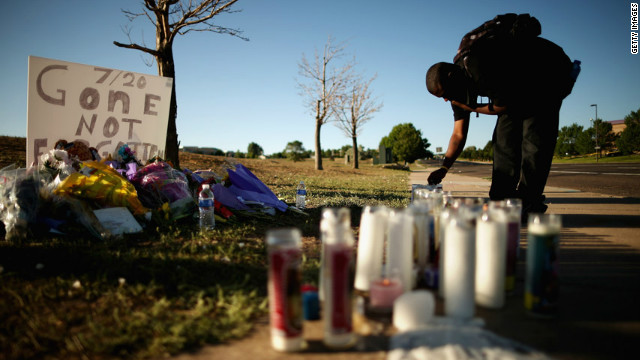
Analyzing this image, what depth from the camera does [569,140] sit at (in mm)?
67375

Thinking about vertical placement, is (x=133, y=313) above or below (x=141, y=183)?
below

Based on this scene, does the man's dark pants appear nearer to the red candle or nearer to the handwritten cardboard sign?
the red candle

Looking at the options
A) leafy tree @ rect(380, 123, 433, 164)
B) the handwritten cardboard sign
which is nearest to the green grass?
the handwritten cardboard sign

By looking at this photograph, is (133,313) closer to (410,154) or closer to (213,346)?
(213,346)

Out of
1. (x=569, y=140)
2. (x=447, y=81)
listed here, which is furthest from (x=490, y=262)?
(x=569, y=140)

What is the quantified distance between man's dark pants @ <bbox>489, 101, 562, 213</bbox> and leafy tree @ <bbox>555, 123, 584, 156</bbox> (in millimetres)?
72644

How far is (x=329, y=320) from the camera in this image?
1448 millimetres

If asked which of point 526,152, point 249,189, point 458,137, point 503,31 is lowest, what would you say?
point 249,189

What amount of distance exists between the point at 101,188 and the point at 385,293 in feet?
10.2

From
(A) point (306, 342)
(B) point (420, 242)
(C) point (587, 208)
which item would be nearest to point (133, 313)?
(A) point (306, 342)

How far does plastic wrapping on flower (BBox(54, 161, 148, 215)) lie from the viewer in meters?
3.35

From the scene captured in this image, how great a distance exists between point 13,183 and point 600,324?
4.55m

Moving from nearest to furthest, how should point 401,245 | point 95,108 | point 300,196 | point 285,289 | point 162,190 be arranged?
1. point 285,289
2. point 401,245
3. point 162,190
4. point 95,108
5. point 300,196

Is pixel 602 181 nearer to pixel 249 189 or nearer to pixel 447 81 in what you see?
pixel 447 81
